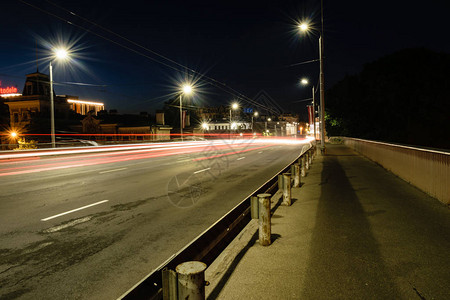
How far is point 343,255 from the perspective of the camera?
15.0ft

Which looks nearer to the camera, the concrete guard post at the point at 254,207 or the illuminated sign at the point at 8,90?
the concrete guard post at the point at 254,207

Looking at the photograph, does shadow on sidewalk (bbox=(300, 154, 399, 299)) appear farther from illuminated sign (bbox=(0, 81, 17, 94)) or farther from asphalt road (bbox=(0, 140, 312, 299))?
illuminated sign (bbox=(0, 81, 17, 94))

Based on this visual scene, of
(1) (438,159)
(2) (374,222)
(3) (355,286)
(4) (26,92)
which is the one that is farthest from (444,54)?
(4) (26,92)

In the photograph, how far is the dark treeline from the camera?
37031 millimetres

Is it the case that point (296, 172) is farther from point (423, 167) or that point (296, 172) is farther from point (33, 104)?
point (33, 104)

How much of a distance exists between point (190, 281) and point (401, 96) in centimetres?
4667

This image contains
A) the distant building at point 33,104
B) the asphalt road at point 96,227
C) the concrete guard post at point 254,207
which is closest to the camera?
the asphalt road at point 96,227

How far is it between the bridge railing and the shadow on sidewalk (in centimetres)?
252

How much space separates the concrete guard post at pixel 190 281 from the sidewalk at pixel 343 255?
3.61 feet

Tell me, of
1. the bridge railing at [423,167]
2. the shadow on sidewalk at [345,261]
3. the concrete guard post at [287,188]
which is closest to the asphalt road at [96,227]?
the concrete guard post at [287,188]

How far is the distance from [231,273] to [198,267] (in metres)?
1.71

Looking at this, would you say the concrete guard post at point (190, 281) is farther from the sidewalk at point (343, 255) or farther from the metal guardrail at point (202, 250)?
the sidewalk at point (343, 255)

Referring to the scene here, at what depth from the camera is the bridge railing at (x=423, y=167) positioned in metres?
7.69

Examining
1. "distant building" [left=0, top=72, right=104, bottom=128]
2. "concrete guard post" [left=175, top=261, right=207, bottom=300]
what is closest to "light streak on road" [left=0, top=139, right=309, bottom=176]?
"concrete guard post" [left=175, top=261, right=207, bottom=300]
